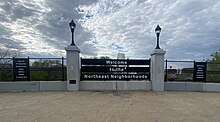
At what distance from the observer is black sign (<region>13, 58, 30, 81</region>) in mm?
10250

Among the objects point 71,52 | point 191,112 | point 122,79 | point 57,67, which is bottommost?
point 191,112

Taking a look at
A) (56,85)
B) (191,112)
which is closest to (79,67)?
(56,85)

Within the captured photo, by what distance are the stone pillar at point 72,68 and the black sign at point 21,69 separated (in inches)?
111

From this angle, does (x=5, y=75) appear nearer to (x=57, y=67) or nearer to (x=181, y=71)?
(x=57, y=67)

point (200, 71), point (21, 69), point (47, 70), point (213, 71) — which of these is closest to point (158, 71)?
point (200, 71)

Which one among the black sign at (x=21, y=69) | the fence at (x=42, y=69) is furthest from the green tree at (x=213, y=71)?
the black sign at (x=21, y=69)

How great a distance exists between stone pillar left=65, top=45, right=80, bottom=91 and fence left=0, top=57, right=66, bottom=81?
762mm

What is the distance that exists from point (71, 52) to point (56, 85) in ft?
8.05

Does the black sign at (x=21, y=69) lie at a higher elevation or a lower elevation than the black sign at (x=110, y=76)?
higher

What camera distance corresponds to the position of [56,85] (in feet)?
34.1

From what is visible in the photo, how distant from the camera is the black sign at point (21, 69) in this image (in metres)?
10.2

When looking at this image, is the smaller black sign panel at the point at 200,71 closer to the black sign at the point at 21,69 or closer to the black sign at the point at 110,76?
the black sign at the point at 110,76

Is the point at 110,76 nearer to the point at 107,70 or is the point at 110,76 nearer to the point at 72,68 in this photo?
the point at 107,70

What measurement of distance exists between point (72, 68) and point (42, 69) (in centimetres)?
238
